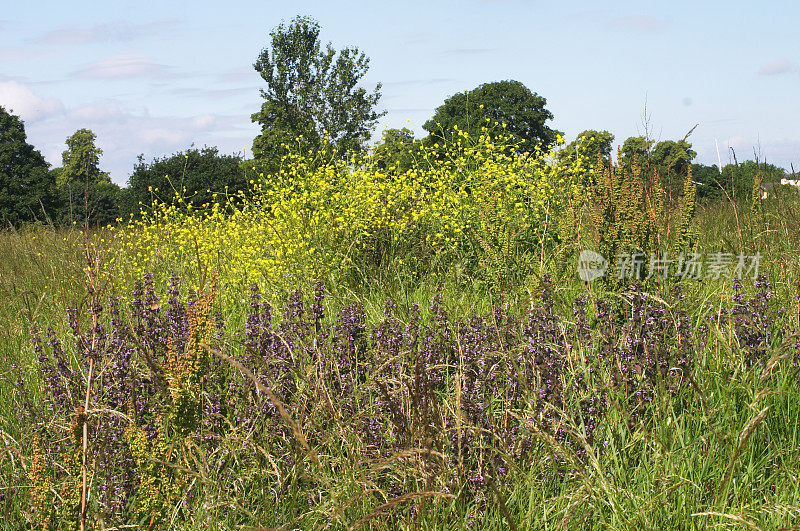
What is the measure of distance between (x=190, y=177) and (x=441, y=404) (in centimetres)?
3574

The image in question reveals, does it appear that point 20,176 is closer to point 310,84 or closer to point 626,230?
point 310,84

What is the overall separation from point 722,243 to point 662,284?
269cm

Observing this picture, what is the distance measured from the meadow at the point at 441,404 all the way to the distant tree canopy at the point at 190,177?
2743 cm

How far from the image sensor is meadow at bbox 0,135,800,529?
185 cm

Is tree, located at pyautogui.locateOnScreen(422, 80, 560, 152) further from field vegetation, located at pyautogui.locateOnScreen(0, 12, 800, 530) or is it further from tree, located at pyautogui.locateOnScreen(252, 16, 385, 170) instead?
field vegetation, located at pyautogui.locateOnScreen(0, 12, 800, 530)

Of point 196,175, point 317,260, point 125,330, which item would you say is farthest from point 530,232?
point 196,175

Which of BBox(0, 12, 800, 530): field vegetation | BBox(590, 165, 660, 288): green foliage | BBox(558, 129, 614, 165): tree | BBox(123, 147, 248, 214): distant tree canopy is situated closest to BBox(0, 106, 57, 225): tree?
BBox(123, 147, 248, 214): distant tree canopy

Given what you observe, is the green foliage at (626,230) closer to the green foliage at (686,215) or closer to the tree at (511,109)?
the green foliage at (686,215)

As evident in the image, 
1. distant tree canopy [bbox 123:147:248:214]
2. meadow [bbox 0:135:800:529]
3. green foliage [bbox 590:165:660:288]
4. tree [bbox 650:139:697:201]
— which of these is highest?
distant tree canopy [bbox 123:147:248:214]

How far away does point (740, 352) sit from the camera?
2.78 meters

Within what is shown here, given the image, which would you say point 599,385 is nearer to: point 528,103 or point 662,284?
point 662,284

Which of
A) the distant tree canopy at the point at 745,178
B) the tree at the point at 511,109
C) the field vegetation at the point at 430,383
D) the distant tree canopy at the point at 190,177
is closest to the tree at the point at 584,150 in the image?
the field vegetation at the point at 430,383

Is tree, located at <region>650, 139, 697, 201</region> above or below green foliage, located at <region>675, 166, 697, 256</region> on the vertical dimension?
above

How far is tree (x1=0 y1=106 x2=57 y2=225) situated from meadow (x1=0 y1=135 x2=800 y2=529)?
31.2 metres
